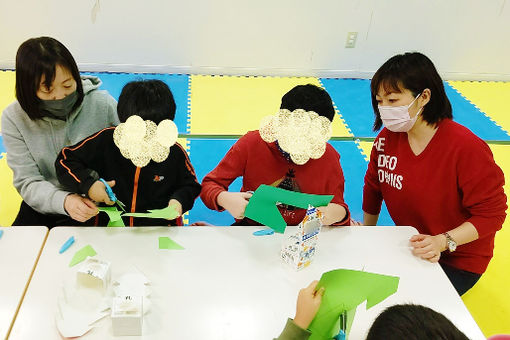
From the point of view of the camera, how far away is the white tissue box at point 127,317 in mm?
1035

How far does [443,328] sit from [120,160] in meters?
1.13

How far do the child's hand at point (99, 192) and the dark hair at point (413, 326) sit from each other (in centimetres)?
92

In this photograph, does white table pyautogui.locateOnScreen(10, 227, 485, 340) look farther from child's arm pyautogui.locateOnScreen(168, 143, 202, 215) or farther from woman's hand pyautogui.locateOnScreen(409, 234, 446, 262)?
child's arm pyautogui.locateOnScreen(168, 143, 202, 215)

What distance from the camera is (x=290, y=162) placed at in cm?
160

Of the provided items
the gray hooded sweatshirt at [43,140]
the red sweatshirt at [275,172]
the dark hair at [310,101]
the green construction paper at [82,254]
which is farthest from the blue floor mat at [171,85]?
the green construction paper at [82,254]

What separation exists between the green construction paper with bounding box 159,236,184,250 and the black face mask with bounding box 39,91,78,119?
665 millimetres

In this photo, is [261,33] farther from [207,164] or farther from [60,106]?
[60,106]

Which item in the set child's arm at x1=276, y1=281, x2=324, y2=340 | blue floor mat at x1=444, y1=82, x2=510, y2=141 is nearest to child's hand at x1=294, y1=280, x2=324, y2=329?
child's arm at x1=276, y1=281, x2=324, y2=340

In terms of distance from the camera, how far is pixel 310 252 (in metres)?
1.29

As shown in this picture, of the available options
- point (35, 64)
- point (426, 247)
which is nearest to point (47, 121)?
point (35, 64)

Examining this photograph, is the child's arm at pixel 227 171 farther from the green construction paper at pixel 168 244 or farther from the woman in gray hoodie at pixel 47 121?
the woman in gray hoodie at pixel 47 121

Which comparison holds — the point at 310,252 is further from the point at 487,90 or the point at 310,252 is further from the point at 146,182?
the point at 487,90

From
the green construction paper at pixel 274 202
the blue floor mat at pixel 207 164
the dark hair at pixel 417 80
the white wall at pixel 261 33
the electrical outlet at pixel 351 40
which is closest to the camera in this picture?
the green construction paper at pixel 274 202

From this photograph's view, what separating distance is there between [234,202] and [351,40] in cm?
295
